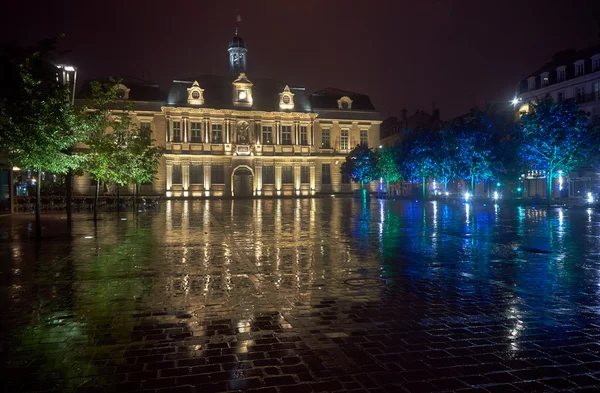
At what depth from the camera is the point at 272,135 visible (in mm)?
65000

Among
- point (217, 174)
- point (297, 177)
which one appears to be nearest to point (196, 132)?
point (217, 174)

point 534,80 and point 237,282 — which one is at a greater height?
point 534,80

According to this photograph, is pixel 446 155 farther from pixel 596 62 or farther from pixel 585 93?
pixel 596 62

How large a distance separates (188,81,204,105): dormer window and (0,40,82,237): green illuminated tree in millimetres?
46775

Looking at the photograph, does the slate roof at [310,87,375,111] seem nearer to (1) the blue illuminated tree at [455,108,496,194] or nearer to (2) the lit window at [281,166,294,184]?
(2) the lit window at [281,166,294,184]

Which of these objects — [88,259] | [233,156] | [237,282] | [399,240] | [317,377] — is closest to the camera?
[317,377]

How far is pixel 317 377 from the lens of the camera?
4.19 meters

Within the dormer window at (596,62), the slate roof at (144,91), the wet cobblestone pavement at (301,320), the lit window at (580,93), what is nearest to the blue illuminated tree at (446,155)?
the lit window at (580,93)

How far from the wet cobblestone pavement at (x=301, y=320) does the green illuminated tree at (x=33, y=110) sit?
10.8 feet

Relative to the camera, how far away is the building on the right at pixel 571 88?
48031mm

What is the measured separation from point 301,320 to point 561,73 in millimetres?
57433

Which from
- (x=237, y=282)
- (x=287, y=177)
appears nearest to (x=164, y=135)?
(x=287, y=177)

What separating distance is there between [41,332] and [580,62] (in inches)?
2271

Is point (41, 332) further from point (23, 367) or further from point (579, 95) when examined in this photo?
point (579, 95)
